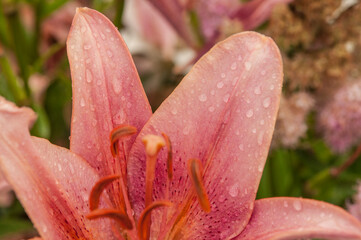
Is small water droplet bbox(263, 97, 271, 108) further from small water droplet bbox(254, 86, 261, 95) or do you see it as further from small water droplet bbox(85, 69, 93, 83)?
small water droplet bbox(85, 69, 93, 83)

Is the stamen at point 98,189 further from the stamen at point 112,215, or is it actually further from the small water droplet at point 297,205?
the small water droplet at point 297,205

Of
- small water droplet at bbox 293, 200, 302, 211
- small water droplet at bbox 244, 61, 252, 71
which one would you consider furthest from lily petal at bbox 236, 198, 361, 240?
small water droplet at bbox 244, 61, 252, 71

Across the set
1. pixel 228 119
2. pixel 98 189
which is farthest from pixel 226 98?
pixel 98 189

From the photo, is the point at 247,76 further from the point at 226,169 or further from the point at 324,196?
the point at 324,196

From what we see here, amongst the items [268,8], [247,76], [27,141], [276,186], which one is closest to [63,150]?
[27,141]

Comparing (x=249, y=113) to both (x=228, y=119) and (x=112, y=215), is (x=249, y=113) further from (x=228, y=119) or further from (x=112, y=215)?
(x=112, y=215)

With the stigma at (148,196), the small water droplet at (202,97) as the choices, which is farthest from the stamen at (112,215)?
the small water droplet at (202,97)
